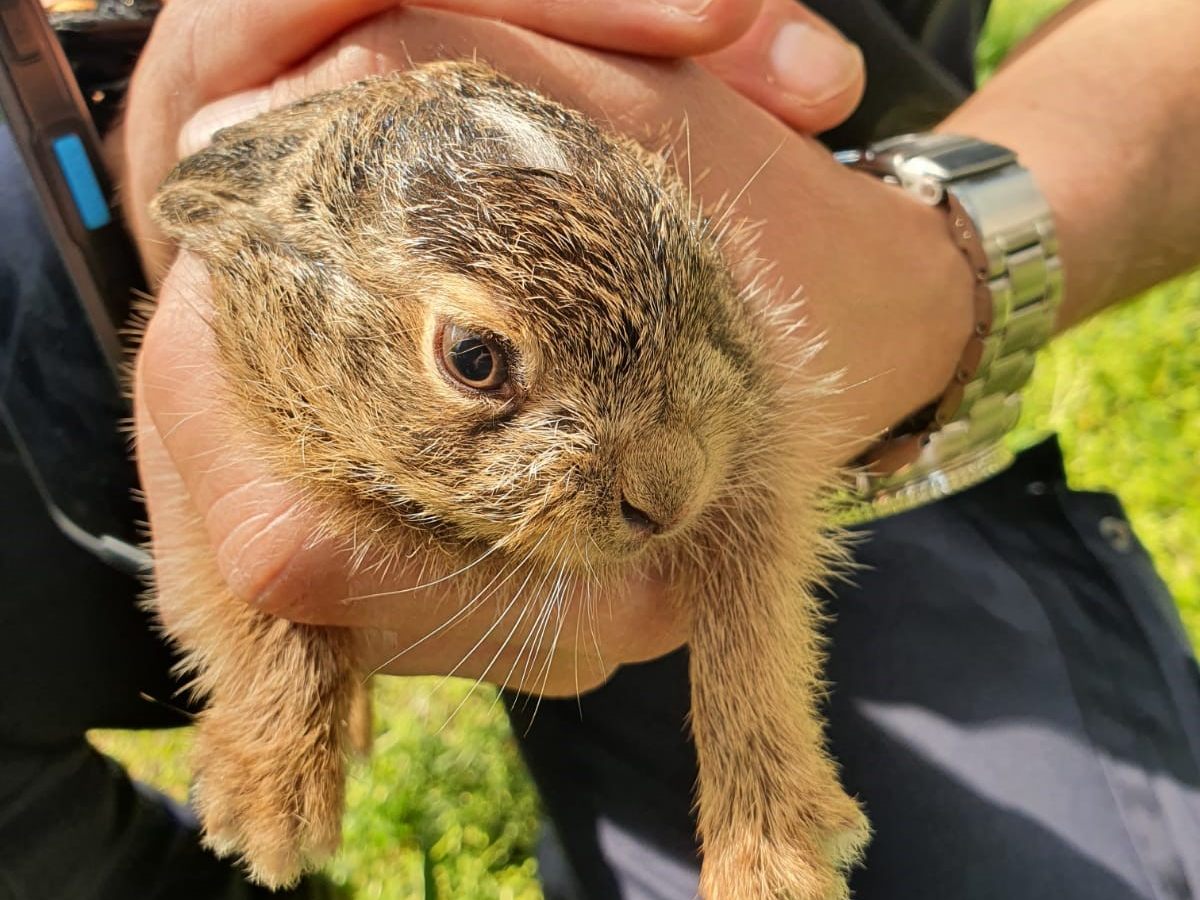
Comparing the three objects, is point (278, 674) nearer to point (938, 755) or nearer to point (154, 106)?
point (154, 106)

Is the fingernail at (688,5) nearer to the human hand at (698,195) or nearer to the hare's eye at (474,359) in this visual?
the human hand at (698,195)

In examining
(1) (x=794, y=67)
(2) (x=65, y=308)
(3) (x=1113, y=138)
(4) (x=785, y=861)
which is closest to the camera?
(4) (x=785, y=861)

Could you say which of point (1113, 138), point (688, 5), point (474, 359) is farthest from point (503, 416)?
point (1113, 138)

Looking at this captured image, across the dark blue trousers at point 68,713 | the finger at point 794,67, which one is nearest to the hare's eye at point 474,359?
the finger at point 794,67

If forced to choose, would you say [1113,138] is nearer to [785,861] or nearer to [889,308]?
[889,308]

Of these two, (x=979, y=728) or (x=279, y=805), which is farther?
(x=979, y=728)

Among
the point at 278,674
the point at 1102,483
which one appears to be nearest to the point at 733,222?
the point at 278,674

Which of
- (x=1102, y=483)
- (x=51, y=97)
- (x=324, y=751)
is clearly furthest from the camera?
(x=1102, y=483)
